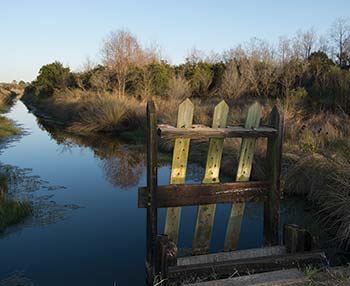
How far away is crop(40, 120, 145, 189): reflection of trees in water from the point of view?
10367 millimetres

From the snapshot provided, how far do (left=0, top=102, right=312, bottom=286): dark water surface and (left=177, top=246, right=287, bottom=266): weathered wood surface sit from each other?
865 mm

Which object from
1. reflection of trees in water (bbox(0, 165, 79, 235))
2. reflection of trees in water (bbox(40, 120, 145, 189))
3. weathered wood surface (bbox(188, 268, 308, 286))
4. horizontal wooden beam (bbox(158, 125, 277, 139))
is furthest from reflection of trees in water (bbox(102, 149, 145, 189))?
weathered wood surface (bbox(188, 268, 308, 286))

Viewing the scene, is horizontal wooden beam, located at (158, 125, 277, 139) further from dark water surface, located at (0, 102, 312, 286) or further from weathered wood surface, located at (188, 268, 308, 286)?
dark water surface, located at (0, 102, 312, 286)

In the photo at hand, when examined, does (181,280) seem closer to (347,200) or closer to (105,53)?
(347,200)

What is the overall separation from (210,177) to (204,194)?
1.10 ft

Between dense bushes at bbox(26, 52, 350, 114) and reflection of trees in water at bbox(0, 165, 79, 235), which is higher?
dense bushes at bbox(26, 52, 350, 114)

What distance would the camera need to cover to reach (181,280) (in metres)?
3.62

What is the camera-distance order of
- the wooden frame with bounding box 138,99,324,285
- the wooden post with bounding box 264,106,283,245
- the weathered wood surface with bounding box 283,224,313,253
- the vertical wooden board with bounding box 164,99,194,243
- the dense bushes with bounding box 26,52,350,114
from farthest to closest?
1. the dense bushes with bounding box 26,52,350,114
2. the wooden post with bounding box 264,106,283,245
3. the vertical wooden board with bounding box 164,99,194,243
4. the weathered wood surface with bounding box 283,224,313,253
5. the wooden frame with bounding box 138,99,324,285

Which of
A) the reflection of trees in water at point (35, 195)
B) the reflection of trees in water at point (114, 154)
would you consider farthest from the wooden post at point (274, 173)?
the reflection of trees in water at point (114, 154)

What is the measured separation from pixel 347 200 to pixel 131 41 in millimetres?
32263

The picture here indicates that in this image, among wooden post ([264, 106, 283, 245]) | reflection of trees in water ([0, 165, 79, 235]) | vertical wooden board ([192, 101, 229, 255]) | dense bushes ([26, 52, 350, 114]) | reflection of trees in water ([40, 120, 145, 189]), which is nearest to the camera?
vertical wooden board ([192, 101, 229, 255])

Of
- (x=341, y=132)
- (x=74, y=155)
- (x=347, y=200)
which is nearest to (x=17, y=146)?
(x=74, y=155)

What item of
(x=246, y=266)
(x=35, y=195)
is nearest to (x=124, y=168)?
(x=35, y=195)

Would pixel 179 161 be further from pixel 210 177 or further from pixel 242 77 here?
pixel 242 77
